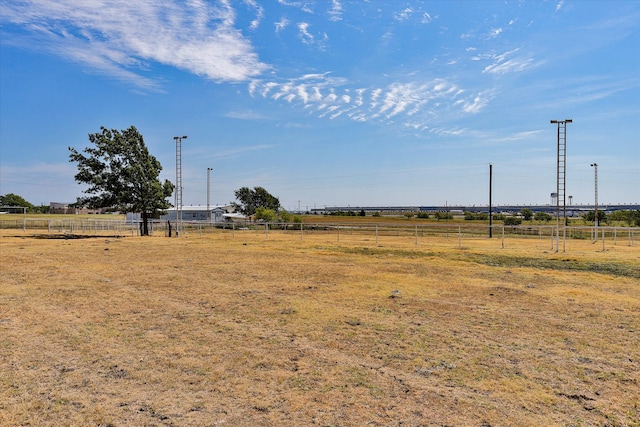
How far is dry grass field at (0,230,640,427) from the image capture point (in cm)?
423

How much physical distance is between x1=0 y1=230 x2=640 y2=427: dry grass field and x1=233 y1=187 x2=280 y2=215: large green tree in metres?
113

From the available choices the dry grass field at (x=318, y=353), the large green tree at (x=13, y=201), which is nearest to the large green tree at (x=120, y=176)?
the dry grass field at (x=318, y=353)

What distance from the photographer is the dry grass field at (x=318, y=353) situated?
4.23m

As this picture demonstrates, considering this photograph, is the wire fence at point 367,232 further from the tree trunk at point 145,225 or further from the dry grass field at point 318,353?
the dry grass field at point 318,353

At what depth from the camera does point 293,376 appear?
515 centimetres

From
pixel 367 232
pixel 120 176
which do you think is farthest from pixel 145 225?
pixel 367 232

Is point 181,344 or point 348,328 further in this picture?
point 348,328

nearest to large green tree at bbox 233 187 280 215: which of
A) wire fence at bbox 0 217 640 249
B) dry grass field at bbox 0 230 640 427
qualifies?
wire fence at bbox 0 217 640 249

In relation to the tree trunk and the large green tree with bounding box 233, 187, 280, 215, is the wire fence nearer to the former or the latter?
the tree trunk

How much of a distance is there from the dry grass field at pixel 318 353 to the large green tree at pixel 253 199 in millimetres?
113295

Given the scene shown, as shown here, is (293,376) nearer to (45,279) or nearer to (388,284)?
(388,284)

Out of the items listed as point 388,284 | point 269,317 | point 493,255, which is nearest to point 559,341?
point 269,317

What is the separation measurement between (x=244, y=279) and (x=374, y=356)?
313 inches

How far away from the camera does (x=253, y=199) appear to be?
5005 inches
